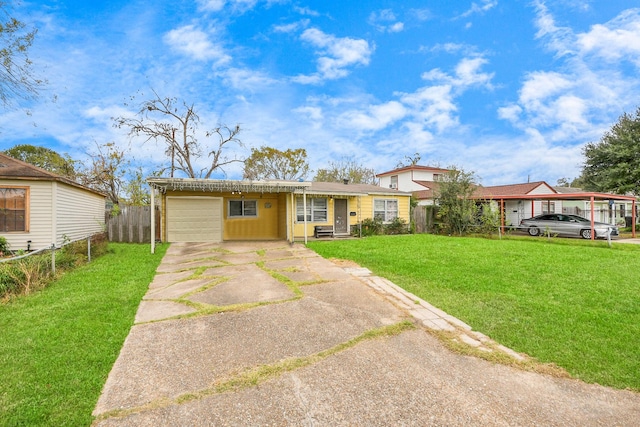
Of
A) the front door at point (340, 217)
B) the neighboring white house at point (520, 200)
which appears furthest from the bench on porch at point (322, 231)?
the neighboring white house at point (520, 200)

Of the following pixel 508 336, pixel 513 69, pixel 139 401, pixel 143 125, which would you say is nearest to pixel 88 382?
pixel 139 401

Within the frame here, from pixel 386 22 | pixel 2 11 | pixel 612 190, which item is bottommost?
pixel 612 190

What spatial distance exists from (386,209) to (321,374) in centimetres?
1498

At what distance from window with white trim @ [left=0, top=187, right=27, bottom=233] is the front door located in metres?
11.8

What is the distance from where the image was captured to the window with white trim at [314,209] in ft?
49.9

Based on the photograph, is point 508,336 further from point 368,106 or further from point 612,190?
point 612,190

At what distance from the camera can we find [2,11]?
859 centimetres

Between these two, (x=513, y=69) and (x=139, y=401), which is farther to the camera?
(x=513, y=69)

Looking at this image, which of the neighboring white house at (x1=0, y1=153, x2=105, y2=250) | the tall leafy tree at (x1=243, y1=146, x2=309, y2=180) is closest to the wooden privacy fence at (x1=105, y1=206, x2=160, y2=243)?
the neighboring white house at (x1=0, y1=153, x2=105, y2=250)

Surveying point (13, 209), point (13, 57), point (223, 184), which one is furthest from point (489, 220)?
point (13, 57)

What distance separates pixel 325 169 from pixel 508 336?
3289cm

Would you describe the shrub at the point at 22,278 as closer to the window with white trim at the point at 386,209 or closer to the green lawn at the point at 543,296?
the green lawn at the point at 543,296

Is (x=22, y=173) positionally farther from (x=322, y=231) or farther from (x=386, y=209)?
(x=386, y=209)

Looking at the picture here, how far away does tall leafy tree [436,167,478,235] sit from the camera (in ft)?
53.9
